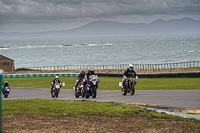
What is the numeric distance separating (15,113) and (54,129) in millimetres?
3162

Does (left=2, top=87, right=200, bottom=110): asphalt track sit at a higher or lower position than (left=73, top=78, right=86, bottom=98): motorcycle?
lower

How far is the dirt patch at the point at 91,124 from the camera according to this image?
7.68 m

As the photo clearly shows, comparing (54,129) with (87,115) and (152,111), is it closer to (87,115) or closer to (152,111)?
(87,115)

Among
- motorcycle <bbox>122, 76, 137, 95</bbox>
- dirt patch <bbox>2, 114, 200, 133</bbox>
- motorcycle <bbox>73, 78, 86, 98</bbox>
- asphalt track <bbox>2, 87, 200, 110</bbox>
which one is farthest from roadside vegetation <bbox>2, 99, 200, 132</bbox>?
motorcycle <bbox>122, 76, 137, 95</bbox>

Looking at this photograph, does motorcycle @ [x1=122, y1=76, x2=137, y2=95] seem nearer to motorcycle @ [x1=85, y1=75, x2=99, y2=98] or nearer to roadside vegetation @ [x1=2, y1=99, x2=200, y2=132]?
motorcycle @ [x1=85, y1=75, x2=99, y2=98]

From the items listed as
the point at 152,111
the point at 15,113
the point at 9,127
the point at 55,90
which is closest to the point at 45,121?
the point at 9,127

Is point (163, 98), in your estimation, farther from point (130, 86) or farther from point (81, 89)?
point (81, 89)

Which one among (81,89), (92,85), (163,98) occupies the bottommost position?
(163,98)

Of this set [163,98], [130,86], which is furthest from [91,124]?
[130,86]

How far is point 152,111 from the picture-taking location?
10609 millimetres

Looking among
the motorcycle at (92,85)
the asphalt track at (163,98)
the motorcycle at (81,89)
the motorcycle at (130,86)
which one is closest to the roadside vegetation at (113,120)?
the asphalt track at (163,98)

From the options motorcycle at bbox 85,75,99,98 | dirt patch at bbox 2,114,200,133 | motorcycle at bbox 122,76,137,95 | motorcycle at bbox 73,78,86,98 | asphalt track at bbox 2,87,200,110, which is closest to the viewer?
dirt patch at bbox 2,114,200,133

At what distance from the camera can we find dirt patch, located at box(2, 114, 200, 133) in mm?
7680

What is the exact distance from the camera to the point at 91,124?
8445 mm
